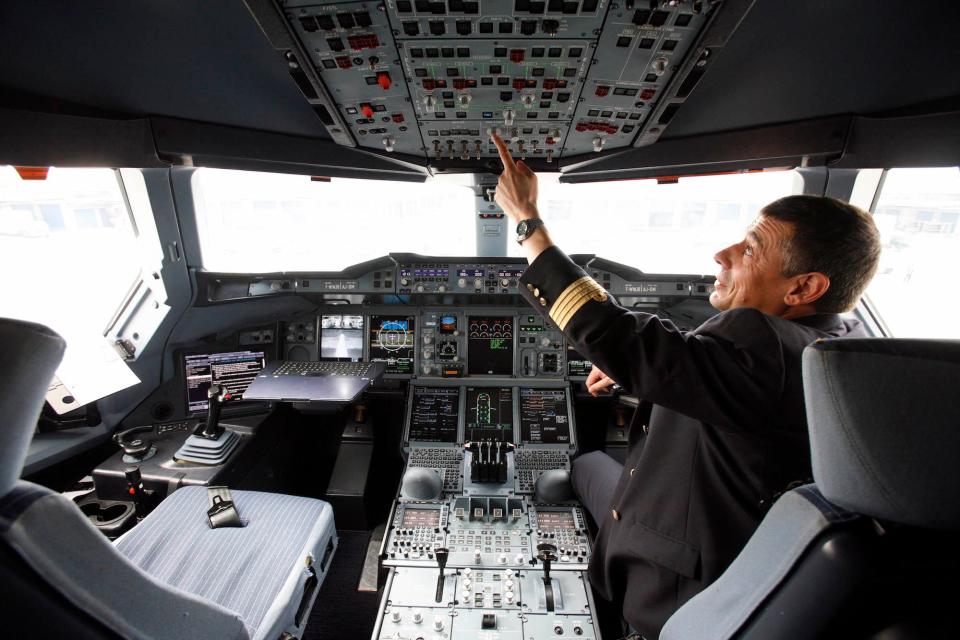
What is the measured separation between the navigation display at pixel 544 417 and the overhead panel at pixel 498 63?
1.86 metres

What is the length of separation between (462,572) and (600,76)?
2206 millimetres

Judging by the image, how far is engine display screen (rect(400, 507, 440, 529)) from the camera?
2.37 metres

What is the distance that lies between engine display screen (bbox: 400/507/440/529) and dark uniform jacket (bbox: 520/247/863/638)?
132 cm

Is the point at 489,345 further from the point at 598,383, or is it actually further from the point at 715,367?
the point at 715,367

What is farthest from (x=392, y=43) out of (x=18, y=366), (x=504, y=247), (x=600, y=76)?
(x=504, y=247)

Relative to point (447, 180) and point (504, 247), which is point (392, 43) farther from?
point (504, 247)

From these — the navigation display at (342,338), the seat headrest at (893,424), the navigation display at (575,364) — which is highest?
the seat headrest at (893,424)

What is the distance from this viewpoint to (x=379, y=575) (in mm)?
2443

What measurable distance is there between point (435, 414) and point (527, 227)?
7.11 feet

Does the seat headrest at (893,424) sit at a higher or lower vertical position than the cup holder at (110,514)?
higher

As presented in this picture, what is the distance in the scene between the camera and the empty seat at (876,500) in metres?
0.54

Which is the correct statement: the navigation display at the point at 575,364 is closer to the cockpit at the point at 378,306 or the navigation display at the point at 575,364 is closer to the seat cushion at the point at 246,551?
the cockpit at the point at 378,306

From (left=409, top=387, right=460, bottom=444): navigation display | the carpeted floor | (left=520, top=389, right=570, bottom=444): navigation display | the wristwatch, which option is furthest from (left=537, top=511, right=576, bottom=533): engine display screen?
the wristwatch

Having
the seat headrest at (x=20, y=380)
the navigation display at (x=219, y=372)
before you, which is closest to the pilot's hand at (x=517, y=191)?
the seat headrest at (x=20, y=380)
